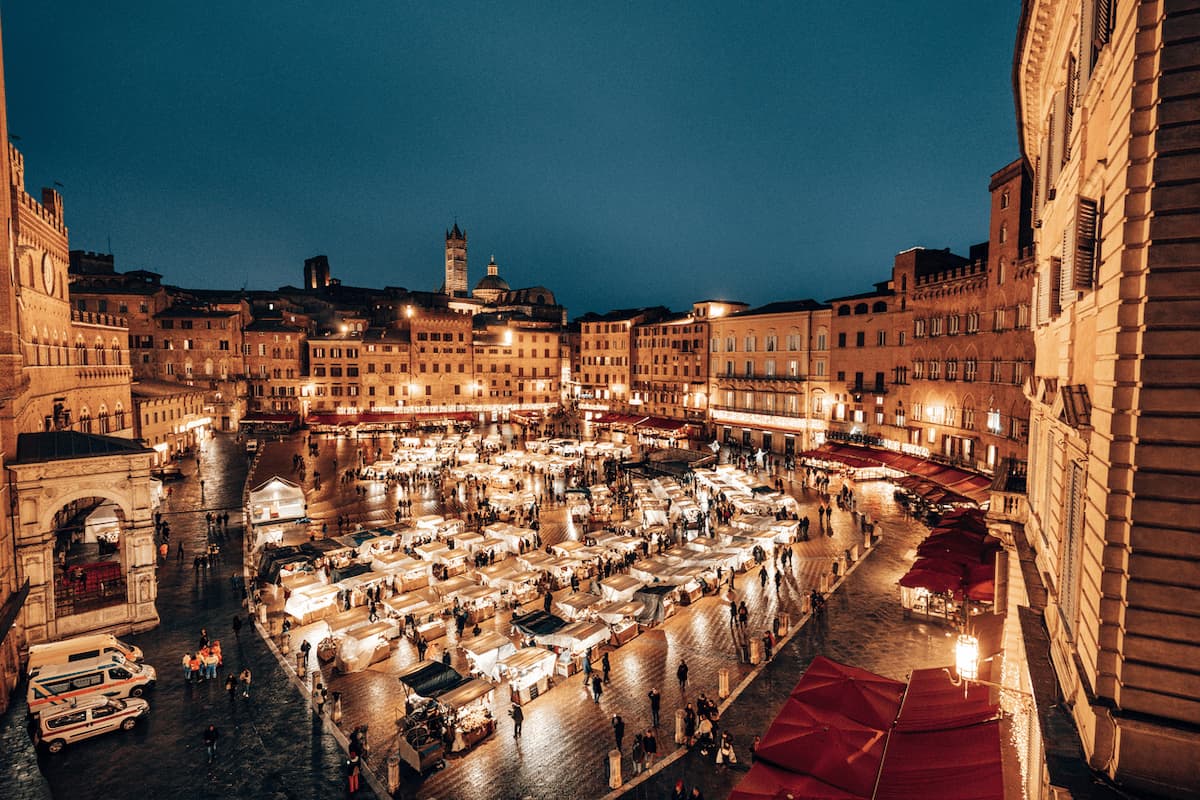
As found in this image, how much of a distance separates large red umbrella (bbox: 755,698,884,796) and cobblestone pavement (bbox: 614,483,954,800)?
309 centimetres

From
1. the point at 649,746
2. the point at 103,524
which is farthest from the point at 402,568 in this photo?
the point at 103,524

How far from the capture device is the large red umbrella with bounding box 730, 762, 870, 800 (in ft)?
32.2

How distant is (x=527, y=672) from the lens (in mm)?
17516

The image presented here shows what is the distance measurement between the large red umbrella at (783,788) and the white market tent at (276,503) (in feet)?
94.5

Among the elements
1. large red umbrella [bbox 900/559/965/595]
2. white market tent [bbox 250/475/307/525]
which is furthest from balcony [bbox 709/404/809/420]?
white market tent [bbox 250/475/307/525]

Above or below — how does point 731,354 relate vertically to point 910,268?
below

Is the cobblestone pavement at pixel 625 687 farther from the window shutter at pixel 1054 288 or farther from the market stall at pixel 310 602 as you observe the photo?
the window shutter at pixel 1054 288

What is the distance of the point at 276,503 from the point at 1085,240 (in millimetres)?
35167

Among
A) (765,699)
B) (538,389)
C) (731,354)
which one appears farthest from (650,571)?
(538,389)

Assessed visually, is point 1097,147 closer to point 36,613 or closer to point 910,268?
point 36,613

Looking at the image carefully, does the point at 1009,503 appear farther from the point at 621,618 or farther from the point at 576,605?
the point at 576,605

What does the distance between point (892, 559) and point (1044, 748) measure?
23.4m

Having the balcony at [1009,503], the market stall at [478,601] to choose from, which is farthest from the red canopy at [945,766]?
the market stall at [478,601]

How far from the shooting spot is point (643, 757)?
14.3m
